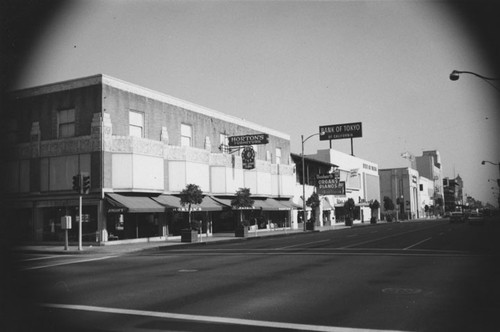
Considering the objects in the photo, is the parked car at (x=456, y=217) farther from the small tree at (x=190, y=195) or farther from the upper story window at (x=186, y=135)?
the small tree at (x=190, y=195)

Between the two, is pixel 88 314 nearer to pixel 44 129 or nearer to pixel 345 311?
pixel 345 311

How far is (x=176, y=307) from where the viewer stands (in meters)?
9.48

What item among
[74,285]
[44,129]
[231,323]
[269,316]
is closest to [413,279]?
[269,316]

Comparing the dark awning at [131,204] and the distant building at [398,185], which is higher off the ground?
the distant building at [398,185]

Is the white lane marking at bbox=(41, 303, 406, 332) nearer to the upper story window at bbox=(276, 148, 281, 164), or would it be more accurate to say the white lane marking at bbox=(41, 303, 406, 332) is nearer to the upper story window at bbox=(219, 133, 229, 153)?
the upper story window at bbox=(219, 133, 229, 153)

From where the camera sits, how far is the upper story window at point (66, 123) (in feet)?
105

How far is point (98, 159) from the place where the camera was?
99.3 ft

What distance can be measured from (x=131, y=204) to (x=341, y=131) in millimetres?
31797

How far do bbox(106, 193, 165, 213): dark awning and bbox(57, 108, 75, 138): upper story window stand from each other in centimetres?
563

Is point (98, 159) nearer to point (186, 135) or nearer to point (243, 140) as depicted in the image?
point (186, 135)

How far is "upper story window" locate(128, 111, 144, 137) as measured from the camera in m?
32.8

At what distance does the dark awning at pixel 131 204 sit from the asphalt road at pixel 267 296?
1192cm

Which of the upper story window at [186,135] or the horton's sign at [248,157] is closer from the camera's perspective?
the upper story window at [186,135]

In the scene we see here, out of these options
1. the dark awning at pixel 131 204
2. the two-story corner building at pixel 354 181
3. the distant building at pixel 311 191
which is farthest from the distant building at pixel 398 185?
the dark awning at pixel 131 204
